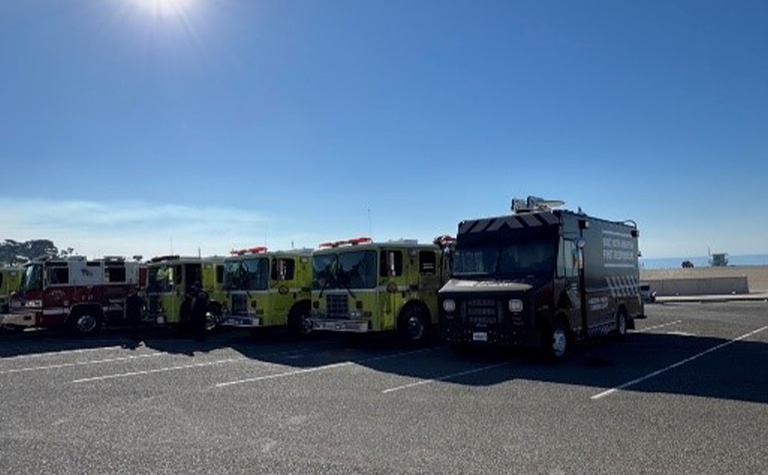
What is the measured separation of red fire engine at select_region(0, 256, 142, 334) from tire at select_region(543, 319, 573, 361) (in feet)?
50.5

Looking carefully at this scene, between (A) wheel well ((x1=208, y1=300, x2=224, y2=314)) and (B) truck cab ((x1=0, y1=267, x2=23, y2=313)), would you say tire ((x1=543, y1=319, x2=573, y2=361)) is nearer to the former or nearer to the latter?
(A) wheel well ((x1=208, y1=300, x2=224, y2=314))

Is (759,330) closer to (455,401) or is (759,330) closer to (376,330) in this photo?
(376,330)

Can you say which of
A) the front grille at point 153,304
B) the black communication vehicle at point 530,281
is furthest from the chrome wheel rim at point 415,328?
the front grille at point 153,304

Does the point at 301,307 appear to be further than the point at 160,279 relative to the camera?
No

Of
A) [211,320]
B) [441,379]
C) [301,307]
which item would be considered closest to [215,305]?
[211,320]

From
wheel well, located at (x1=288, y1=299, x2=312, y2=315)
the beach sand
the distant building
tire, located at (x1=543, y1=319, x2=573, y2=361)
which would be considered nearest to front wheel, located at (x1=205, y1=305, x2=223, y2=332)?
wheel well, located at (x1=288, y1=299, x2=312, y2=315)

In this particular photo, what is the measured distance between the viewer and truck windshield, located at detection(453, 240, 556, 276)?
500 inches

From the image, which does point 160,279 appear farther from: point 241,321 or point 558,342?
point 558,342

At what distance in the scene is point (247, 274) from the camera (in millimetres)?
18281

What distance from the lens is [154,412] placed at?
28.2ft

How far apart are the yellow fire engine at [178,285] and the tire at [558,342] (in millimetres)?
11709

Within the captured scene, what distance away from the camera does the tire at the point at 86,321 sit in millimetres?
20359

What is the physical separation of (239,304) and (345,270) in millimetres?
4376

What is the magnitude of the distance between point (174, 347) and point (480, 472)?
13.2 meters
